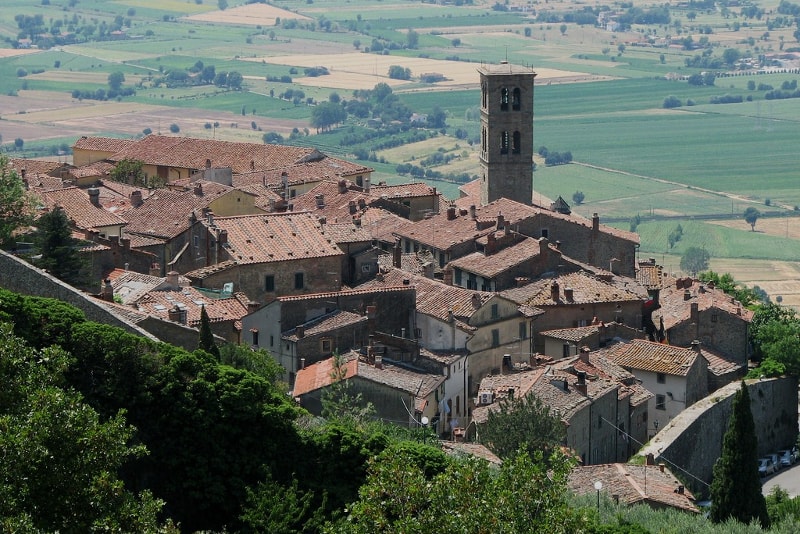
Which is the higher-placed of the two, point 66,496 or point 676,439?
point 66,496

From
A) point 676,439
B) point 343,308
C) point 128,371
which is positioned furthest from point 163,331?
point 676,439

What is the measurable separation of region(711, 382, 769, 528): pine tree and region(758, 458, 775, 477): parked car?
35.7ft

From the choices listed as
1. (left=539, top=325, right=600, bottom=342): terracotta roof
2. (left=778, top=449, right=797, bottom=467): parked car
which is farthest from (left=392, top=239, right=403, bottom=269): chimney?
(left=778, top=449, right=797, bottom=467): parked car

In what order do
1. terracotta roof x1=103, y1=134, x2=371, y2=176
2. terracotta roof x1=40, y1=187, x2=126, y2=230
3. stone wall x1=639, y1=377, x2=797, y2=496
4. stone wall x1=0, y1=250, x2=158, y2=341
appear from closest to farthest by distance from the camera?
stone wall x1=0, y1=250, x2=158, y2=341 < stone wall x1=639, y1=377, x2=797, y2=496 < terracotta roof x1=40, y1=187, x2=126, y2=230 < terracotta roof x1=103, y1=134, x2=371, y2=176

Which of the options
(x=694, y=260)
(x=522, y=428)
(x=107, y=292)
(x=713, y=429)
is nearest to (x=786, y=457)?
(x=713, y=429)

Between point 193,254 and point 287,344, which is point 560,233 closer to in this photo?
point 193,254

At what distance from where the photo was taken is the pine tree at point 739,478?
41.8 metres

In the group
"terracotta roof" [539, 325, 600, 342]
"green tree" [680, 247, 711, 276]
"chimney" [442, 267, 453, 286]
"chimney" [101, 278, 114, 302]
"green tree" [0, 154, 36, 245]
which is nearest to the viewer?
"chimney" [101, 278, 114, 302]

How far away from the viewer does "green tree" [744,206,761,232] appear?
160700 mm

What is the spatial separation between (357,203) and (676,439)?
22.6m

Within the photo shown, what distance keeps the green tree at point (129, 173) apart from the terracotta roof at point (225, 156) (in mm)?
1836

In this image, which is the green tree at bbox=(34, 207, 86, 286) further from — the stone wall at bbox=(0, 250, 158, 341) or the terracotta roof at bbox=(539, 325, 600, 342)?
the terracotta roof at bbox=(539, 325, 600, 342)

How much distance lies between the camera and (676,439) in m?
49.0

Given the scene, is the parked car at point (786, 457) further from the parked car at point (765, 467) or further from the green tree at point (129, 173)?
the green tree at point (129, 173)
